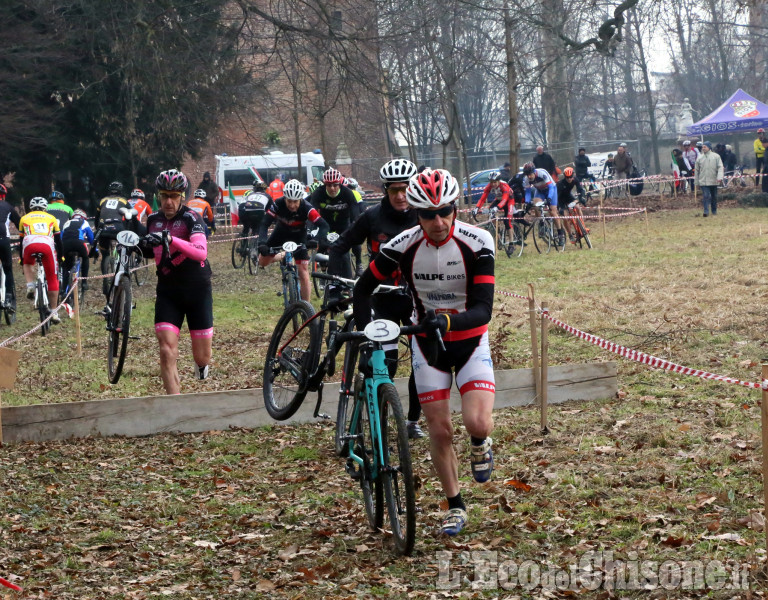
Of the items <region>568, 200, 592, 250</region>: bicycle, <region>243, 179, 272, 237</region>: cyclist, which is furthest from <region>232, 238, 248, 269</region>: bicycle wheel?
<region>568, 200, 592, 250</region>: bicycle

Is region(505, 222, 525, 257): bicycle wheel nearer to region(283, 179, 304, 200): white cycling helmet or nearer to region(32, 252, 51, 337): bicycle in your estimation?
region(32, 252, 51, 337): bicycle

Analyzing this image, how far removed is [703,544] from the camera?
5418 millimetres

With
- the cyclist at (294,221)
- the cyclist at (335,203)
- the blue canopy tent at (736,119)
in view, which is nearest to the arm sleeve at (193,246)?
the cyclist at (294,221)

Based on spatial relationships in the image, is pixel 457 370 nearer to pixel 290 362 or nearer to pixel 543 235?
pixel 290 362

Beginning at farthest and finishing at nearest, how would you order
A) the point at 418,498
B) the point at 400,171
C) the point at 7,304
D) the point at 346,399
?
1. the point at 7,304
2. the point at 400,171
3. the point at 346,399
4. the point at 418,498

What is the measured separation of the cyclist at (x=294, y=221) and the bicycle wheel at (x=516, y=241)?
1084 centimetres

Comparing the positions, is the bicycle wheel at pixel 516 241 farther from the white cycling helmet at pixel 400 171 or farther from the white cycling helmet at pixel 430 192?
the white cycling helmet at pixel 430 192

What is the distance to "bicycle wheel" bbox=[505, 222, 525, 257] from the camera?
23.4 m

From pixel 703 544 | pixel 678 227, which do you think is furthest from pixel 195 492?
pixel 678 227

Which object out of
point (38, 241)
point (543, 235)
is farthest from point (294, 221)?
point (543, 235)

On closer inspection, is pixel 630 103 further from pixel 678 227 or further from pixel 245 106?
pixel 245 106

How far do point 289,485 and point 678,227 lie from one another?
22314 millimetres

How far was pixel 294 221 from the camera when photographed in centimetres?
1282

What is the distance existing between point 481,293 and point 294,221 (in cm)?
721
